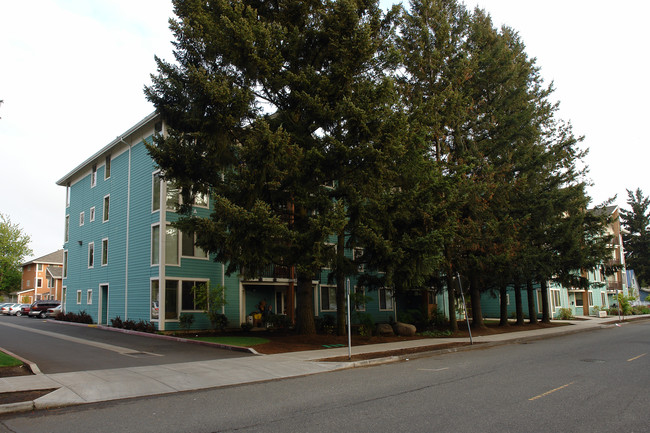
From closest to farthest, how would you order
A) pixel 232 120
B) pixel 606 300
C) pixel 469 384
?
1. pixel 469 384
2. pixel 232 120
3. pixel 606 300

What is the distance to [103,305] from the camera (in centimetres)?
2866

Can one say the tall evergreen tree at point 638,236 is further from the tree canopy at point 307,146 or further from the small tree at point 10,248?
Result: the small tree at point 10,248

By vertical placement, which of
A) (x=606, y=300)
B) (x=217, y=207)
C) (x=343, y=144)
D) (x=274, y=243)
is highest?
(x=343, y=144)

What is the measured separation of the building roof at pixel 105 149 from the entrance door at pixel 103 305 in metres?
8.67

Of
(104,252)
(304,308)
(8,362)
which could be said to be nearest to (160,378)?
(8,362)

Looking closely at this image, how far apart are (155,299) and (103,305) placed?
807cm

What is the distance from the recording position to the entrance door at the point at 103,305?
93.2ft

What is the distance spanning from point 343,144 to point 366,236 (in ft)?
10.9

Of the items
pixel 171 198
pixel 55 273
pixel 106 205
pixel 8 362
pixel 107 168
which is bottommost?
pixel 8 362

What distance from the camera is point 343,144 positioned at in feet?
52.7

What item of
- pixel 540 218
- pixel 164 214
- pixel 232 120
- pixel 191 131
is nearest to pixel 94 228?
pixel 164 214

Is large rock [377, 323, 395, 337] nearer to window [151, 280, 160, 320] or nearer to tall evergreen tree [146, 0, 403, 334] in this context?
tall evergreen tree [146, 0, 403, 334]

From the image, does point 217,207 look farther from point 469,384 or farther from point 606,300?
point 606,300

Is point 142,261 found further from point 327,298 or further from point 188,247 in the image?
point 327,298
